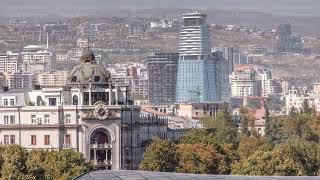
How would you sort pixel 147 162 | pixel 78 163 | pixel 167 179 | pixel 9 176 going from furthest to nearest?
pixel 147 162 → pixel 78 163 → pixel 9 176 → pixel 167 179

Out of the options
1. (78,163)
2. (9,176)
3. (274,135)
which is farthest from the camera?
(274,135)

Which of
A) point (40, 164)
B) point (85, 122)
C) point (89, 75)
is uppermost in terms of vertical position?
point (89, 75)

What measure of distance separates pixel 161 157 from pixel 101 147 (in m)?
8.70

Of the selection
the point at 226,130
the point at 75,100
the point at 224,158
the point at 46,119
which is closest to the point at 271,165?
the point at 224,158

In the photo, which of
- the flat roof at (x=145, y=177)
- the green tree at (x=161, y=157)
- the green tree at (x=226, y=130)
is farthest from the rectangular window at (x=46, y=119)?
the flat roof at (x=145, y=177)

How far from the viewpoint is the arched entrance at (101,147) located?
11381 cm

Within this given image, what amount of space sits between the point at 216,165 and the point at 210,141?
27.7 ft

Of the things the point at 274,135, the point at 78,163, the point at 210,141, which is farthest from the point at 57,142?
the point at 274,135

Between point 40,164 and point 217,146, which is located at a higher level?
point 40,164

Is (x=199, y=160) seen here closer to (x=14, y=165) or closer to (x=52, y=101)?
(x=52, y=101)

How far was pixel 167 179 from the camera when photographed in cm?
5925

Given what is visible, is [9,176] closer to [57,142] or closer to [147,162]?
[147,162]

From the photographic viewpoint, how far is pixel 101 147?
11444 cm

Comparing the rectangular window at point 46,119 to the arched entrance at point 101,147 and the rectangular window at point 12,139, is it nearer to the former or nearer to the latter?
the rectangular window at point 12,139
